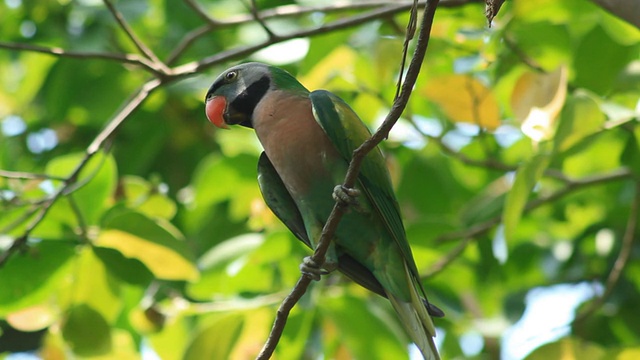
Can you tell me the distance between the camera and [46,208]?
10.1 ft

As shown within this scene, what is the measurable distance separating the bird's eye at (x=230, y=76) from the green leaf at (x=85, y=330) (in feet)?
3.48

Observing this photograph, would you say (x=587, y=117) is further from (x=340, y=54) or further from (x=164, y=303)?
(x=164, y=303)

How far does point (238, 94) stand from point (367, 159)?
1.83 ft

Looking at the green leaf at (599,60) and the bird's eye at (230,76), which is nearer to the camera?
the bird's eye at (230,76)

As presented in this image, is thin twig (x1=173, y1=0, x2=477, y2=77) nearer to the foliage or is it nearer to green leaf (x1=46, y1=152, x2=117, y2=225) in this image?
the foliage

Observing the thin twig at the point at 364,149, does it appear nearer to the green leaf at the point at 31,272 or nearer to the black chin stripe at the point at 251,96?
the black chin stripe at the point at 251,96

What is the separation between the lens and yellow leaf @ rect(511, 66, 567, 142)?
298 cm

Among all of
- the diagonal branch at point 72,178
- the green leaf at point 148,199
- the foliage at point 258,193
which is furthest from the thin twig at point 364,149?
the green leaf at point 148,199

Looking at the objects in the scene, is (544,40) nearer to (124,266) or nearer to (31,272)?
(124,266)

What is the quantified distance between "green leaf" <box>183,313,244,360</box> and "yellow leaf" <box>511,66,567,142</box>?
142 cm

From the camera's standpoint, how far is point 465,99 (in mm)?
3518

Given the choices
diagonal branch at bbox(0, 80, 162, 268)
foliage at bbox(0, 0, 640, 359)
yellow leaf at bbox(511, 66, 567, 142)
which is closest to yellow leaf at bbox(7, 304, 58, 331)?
foliage at bbox(0, 0, 640, 359)

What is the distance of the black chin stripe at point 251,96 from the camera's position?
3.01m

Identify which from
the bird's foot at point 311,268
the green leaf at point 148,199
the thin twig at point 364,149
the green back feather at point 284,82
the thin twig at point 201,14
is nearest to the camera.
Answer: the thin twig at point 364,149
